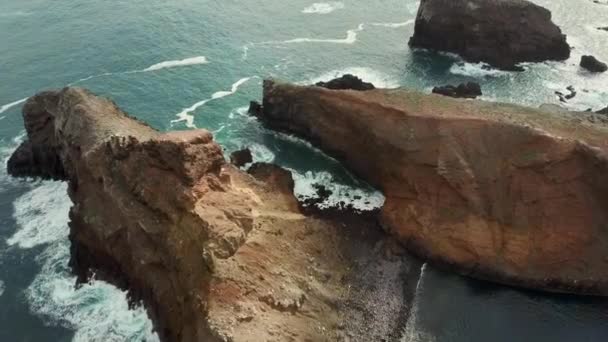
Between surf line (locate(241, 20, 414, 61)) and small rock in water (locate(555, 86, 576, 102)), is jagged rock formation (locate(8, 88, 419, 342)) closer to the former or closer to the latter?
small rock in water (locate(555, 86, 576, 102))

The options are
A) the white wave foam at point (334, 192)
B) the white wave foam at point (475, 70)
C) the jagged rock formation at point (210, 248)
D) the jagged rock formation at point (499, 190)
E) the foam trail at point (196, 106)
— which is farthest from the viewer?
the white wave foam at point (475, 70)

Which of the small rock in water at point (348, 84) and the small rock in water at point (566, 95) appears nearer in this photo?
the small rock in water at point (348, 84)

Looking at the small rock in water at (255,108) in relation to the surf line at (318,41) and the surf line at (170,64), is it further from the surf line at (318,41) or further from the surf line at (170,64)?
the surf line at (318,41)

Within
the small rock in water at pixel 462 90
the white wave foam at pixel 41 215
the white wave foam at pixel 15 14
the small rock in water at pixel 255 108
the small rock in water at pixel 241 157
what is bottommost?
the white wave foam at pixel 41 215

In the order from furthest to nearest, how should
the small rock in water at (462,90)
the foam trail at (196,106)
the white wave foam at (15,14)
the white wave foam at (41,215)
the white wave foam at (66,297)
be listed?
Result: the white wave foam at (15,14), the small rock in water at (462,90), the foam trail at (196,106), the white wave foam at (41,215), the white wave foam at (66,297)

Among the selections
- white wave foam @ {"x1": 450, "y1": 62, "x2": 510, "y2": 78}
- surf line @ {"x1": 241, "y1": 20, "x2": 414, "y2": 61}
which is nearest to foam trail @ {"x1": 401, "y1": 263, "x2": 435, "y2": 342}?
white wave foam @ {"x1": 450, "y1": 62, "x2": 510, "y2": 78}

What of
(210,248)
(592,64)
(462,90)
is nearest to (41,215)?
(210,248)

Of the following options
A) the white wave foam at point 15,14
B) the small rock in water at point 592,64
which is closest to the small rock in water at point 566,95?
the small rock in water at point 592,64

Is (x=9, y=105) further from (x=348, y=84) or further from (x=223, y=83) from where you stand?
(x=348, y=84)
